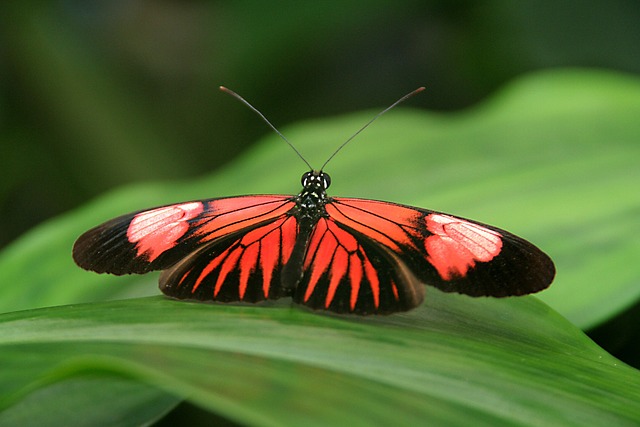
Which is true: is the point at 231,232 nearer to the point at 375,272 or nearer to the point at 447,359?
the point at 375,272

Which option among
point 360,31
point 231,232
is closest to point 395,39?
point 360,31

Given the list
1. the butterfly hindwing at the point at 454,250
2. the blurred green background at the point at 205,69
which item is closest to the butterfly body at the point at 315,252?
the butterfly hindwing at the point at 454,250

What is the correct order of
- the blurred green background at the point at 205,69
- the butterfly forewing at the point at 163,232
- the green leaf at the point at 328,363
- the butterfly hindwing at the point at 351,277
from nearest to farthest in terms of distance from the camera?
the green leaf at the point at 328,363
the butterfly hindwing at the point at 351,277
the butterfly forewing at the point at 163,232
the blurred green background at the point at 205,69

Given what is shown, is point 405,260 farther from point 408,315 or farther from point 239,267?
point 239,267

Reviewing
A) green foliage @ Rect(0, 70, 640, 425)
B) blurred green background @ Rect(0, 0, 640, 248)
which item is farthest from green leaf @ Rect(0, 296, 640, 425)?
blurred green background @ Rect(0, 0, 640, 248)

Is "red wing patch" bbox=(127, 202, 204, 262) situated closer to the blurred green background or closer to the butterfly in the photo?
the butterfly

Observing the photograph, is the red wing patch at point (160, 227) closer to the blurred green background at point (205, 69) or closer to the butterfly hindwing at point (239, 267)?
the butterfly hindwing at point (239, 267)
